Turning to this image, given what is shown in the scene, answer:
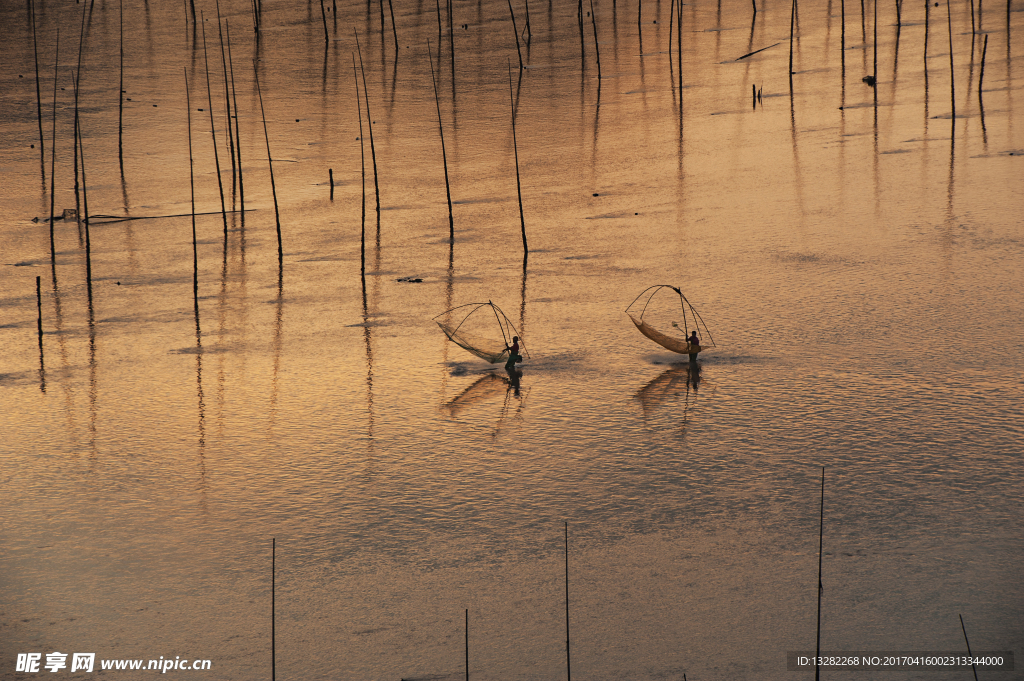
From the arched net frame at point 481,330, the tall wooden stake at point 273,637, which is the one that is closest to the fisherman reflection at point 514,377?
the arched net frame at point 481,330

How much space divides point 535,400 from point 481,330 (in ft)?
3.20

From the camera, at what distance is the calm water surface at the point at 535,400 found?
3695 mm

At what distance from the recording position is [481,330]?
6.23m

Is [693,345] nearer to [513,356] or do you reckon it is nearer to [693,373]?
[693,373]

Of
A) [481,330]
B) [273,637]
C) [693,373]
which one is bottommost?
[273,637]

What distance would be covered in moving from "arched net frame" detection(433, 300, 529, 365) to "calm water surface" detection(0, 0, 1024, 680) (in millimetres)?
117

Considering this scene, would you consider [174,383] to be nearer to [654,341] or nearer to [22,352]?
[22,352]

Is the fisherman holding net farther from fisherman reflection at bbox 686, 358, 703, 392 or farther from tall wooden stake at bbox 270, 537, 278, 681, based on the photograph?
tall wooden stake at bbox 270, 537, 278, 681

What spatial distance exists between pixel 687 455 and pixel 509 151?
19.0 ft

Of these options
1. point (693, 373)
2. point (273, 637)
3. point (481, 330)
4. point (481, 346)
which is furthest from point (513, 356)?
point (273, 637)

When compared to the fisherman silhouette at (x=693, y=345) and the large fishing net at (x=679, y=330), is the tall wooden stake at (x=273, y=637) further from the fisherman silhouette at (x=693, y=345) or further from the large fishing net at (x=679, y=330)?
the fisherman silhouette at (x=693, y=345)

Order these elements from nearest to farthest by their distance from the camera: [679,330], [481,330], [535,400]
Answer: [535,400] → [679,330] → [481,330]

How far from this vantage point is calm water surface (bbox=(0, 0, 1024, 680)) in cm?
370

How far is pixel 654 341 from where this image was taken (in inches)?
229
